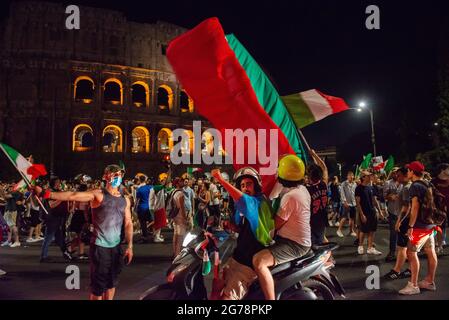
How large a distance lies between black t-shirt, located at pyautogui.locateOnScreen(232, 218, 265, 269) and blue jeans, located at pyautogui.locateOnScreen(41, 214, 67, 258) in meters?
6.25

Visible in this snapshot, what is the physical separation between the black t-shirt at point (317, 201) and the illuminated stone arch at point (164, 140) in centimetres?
3649

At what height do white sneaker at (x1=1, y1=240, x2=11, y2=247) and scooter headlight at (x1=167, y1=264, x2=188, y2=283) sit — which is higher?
scooter headlight at (x1=167, y1=264, x2=188, y2=283)

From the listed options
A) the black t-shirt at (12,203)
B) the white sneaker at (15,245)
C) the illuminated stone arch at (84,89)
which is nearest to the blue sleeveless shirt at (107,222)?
the white sneaker at (15,245)

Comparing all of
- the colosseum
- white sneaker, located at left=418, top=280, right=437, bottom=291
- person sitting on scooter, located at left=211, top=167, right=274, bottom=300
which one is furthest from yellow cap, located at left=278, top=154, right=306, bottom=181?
the colosseum

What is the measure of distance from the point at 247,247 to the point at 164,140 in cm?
4146

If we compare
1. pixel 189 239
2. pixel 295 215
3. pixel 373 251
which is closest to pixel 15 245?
pixel 189 239

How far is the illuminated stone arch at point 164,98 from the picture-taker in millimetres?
43312

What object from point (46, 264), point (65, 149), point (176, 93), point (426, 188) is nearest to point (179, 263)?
point (426, 188)

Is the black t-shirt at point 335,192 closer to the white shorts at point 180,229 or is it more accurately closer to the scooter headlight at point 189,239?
the white shorts at point 180,229

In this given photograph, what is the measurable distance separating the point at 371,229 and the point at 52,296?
21.2ft

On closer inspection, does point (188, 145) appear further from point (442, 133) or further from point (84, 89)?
point (442, 133)

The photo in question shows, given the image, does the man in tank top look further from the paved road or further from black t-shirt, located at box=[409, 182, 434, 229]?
black t-shirt, located at box=[409, 182, 434, 229]

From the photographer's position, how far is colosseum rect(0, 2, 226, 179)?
3775 centimetres

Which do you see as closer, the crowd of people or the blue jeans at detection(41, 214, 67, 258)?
the crowd of people
